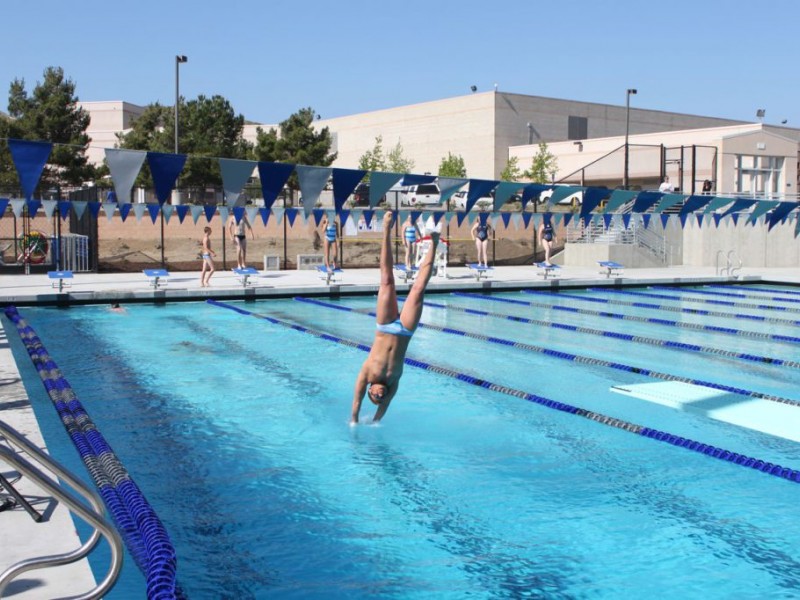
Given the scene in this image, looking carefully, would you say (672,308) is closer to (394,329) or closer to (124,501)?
(394,329)

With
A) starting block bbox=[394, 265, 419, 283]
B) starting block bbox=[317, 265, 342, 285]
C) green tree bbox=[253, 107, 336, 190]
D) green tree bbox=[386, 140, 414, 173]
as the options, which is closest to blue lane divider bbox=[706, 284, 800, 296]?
starting block bbox=[394, 265, 419, 283]

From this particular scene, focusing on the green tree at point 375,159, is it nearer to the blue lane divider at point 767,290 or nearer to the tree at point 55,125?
the tree at point 55,125

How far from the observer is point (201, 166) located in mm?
42250

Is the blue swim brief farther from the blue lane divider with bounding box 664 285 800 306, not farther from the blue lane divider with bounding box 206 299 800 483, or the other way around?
the blue lane divider with bounding box 664 285 800 306

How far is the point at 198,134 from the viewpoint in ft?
148

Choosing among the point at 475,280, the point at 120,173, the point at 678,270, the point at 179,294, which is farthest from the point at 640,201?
the point at 120,173

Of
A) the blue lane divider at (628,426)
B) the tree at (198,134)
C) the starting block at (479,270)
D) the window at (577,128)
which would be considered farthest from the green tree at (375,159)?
the blue lane divider at (628,426)

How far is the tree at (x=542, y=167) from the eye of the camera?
157ft

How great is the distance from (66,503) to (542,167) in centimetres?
4723

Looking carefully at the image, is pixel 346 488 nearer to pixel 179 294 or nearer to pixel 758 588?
pixel 758 588

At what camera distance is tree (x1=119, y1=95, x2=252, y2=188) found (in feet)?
144

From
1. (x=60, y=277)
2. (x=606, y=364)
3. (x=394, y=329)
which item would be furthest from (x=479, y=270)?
(x=394, y=329)

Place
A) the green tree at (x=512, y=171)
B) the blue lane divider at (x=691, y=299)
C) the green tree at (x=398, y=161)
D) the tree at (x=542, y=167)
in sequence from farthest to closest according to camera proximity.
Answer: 1. the green tree at (x=398, y=161)
2. the green tree at (x=512, y=171)
3. the tree at (x=542, y=167)
4. the blue lane divider at (x=691, y=299)

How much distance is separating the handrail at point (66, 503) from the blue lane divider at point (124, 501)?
672 millimetres
